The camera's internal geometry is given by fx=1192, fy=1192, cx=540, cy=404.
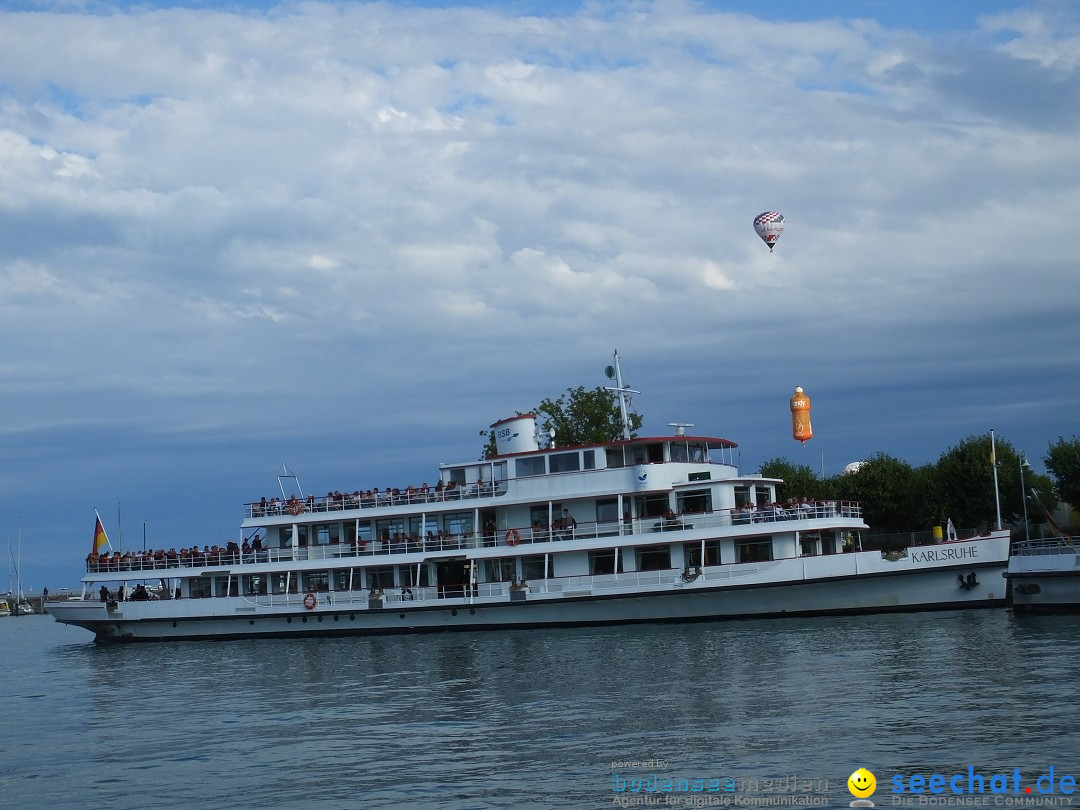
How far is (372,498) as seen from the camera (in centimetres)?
4984

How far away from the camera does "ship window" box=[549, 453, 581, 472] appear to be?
45938mm

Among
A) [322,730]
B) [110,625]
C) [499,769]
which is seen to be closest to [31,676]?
[110,625]

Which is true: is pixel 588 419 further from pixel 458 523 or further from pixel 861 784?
pixel 861 784

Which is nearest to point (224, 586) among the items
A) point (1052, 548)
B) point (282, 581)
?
point (282, 581)

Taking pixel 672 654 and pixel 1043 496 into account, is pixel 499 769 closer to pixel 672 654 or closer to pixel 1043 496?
pixel 672 654

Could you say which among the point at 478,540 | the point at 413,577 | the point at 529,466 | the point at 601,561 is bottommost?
the point at 413,577

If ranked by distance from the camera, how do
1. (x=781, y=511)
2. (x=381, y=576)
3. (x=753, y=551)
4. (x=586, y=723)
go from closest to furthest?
(x=586, y=723) < (x=781, y=511) < (x=753, y=551) < (x=381, y=576)

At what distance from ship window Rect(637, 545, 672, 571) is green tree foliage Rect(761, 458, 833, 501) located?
2925 cm

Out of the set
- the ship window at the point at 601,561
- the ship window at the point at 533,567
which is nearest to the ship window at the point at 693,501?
the ship window at the point at 601,561

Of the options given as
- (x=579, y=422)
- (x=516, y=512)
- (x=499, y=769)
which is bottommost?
(x=499, y=769)

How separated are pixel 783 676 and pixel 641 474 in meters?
17.0

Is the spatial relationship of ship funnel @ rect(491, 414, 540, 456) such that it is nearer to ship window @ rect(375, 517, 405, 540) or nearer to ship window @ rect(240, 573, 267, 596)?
ship window @ rect(375, 517, 405, 540)

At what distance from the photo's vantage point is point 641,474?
44.0 meters

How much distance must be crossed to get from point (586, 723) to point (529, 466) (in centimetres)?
2395
